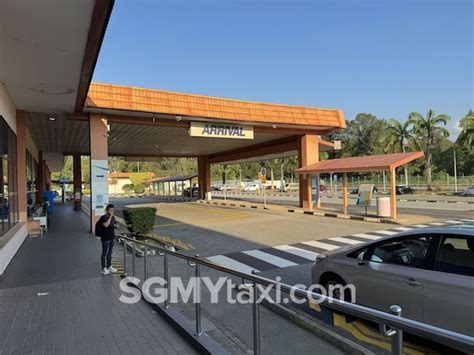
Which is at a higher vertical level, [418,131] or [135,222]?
[418,131]

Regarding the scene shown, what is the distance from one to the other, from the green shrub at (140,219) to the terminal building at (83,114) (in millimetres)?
3099

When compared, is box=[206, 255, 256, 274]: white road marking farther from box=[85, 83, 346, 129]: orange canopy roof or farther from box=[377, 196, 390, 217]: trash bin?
box=[377, 196, 390, 217]: trash bin

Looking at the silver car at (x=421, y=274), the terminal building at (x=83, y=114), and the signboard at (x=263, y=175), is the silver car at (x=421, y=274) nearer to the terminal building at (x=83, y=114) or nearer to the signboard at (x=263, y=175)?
the terminal building at (x=83, y=114)

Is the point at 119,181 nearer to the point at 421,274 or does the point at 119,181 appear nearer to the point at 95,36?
the point at 95,36

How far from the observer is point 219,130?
65.5 feet

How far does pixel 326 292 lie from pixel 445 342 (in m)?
4.09

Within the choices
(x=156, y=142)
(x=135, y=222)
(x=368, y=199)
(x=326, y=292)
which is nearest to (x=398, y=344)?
(x=326, y=292)

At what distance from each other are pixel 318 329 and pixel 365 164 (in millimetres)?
15419

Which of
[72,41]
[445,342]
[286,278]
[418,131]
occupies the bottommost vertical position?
[286,278]

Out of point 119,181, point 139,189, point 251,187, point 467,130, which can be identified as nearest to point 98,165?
point 467,130

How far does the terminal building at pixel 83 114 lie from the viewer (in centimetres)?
680

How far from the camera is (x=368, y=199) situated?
18797mm

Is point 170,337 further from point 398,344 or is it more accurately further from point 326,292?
point 398,344

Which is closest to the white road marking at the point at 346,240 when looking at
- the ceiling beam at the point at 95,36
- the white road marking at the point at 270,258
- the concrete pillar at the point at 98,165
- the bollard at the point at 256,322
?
the white road marking at the point at 270,258
